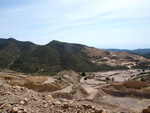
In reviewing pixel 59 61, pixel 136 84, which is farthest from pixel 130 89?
pixel 59 61

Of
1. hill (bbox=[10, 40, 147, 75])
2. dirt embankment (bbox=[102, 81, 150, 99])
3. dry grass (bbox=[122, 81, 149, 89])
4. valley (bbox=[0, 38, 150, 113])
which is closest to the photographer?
valley (bbox=[0, 38, 150, 113])

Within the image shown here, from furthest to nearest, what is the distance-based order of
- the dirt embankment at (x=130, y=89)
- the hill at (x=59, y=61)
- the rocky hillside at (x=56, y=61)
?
1. the rocky hillside at (x=56, y=61)
2. the hill at (x=59, y=61)
3. the dirt embankment at (x=130, y=89)

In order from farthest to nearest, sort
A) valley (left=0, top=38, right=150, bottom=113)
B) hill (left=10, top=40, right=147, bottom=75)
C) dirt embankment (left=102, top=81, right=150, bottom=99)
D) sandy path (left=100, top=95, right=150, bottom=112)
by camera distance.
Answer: hill (left=10, top=40, right=147, bottom=75)
dirt embankment (left=102, top=81, right=150, bottom=99)
sandy path (left=100, top=95, right=150, bottom=112)
valley (left=0, top=38, right=150, bottom=113)

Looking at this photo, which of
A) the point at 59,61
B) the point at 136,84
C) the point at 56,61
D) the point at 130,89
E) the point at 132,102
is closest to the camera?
the point at 132,102

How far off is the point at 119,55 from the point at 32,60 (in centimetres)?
6068

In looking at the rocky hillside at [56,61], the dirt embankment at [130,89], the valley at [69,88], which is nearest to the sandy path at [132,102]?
the valley at [69,88]

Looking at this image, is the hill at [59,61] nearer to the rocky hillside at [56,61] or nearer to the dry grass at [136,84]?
the rocky hillside at [56,61]

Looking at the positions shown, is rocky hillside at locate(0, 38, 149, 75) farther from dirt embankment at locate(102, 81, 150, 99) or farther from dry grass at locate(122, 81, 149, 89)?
dry grass at locate(122, 81, 149, 89)

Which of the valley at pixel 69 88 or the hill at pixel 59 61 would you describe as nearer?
the valley at pixel 69 88

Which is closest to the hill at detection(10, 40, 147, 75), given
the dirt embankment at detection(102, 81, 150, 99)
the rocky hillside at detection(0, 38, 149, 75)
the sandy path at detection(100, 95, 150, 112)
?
the rocky hillside at detection(0, 38, 149, 75)

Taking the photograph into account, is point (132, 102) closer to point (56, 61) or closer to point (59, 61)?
point (56, 61)

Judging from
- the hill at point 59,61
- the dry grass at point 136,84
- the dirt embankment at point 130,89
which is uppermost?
the hill at point 59,61

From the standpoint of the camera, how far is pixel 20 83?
83.9 feet

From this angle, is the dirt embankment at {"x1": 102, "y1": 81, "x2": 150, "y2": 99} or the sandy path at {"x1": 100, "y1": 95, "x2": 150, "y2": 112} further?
the dirt embankment at {"x1": 102, "y1": 81, "x2": 150, "y2": 99}
